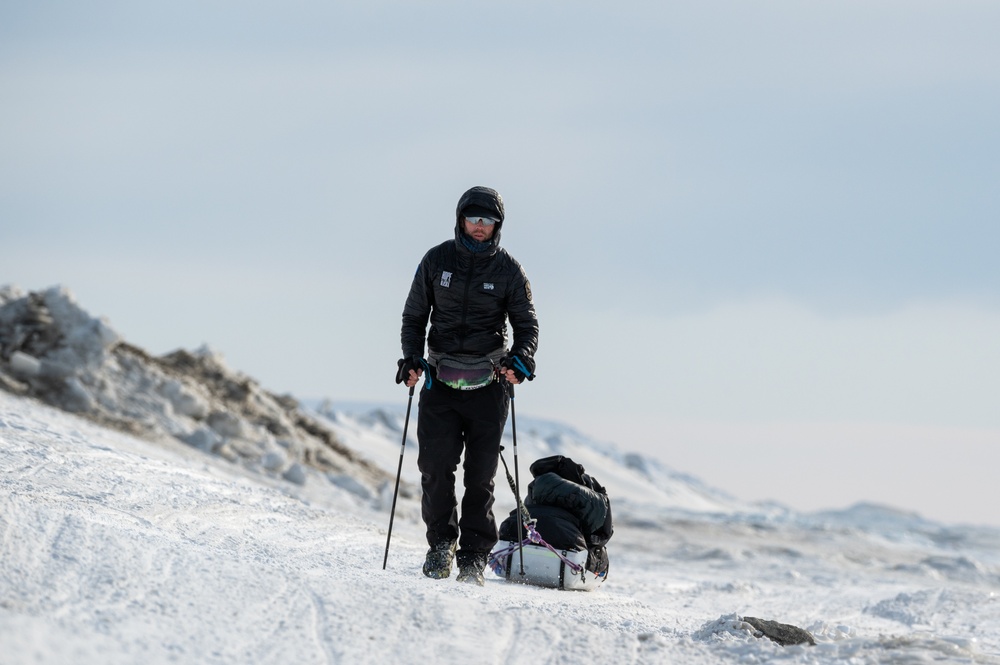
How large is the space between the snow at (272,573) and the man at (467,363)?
40cm

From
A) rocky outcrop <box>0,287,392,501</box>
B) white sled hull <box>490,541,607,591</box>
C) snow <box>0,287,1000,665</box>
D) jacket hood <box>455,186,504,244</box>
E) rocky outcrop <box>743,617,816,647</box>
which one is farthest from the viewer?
rocky outcrop <box>0,287,392,501</box>

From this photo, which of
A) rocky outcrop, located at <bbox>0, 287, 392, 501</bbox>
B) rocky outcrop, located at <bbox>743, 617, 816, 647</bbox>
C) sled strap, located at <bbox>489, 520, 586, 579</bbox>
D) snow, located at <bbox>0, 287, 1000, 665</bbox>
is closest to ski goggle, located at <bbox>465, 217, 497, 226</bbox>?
snow, located at <bbox>0, 287, 1000, 665</bbox>

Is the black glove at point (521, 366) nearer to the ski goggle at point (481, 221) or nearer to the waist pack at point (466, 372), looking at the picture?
the waist pack at point (466, 372)

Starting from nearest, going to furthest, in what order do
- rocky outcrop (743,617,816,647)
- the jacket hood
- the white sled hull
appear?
rocky outcrop (743,617,816,647) → the jacket hood → the white sled hull

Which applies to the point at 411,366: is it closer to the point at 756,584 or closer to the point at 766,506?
the point at 756,584

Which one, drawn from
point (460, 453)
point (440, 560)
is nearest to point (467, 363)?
point (460, 453)

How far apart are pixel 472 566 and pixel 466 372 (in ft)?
3.79

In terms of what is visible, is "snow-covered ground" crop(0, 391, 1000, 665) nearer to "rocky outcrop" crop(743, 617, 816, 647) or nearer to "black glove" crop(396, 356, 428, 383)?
"rocky outcrop" crop(743, 617, 816, 647)

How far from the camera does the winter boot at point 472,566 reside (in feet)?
21.3

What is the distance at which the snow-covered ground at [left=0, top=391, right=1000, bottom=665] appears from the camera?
4156 millimetres

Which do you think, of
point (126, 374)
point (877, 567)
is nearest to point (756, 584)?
point (877, 567)

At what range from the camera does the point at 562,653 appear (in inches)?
182

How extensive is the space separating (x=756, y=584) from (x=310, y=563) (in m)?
6.75

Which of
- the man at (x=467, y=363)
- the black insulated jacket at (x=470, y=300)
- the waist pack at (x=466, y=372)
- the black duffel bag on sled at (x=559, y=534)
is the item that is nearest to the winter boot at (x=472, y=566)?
the man at (x=467, y=363)
